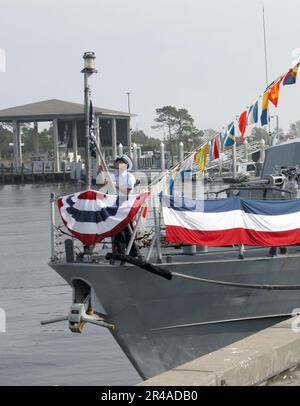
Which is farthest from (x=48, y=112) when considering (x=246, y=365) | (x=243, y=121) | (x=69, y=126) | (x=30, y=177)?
(x=246, y=365)

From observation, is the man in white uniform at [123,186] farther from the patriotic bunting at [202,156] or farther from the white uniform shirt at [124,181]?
the patriotic bunting at [202,156]

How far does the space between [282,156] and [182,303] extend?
194 inches

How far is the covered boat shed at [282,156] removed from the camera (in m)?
15.5

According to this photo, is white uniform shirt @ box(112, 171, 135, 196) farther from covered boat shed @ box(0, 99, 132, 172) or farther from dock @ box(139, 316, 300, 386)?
covered boat shed @ box(0, 99, 132, 172)

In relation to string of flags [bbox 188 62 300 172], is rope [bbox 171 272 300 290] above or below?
below

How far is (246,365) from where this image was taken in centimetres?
782

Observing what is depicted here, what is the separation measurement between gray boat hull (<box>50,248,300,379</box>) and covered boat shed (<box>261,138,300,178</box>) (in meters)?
3.30

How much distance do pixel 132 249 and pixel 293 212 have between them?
96.0 inches

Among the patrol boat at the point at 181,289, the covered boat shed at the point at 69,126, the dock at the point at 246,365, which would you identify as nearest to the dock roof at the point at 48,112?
the covered boat shed at the point at 69,126

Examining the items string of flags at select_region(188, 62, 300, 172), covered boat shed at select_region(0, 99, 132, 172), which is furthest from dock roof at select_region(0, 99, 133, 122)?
string of flags at select_region(188, 62, 300, 172)

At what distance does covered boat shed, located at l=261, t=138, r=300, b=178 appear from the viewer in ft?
50.9

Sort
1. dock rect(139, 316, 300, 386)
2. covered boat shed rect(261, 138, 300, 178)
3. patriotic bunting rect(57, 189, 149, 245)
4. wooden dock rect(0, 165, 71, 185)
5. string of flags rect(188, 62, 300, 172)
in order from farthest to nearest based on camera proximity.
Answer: wooden dock rect(0, 165, 71, 185), string of flags rect(188, 62, 300, 172), covered boat shed rect(261, 138, 300, 178), patriotic bunting rect(57, 189, 149, 245), dock rect(139, 316, 300, 386)

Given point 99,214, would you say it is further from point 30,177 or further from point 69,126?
point 30,177
